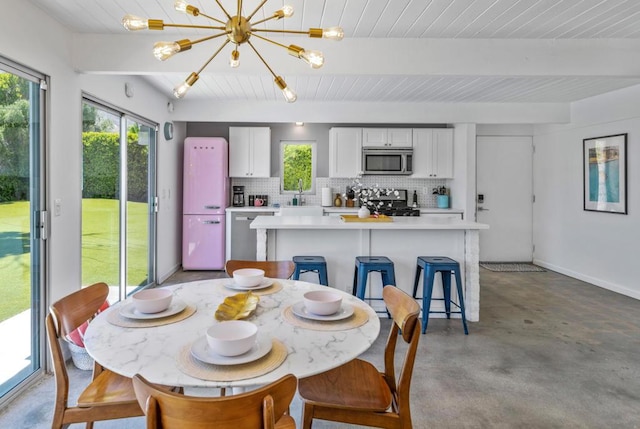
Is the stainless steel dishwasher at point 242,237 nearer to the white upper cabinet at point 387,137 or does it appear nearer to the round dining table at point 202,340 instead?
the white upper cabinet at point 387,137

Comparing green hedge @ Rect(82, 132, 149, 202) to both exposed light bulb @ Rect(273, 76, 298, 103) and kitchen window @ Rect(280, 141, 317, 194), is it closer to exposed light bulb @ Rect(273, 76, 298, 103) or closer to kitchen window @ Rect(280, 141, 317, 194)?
exposed light bulb @ Rect(273, 76, 298, 103)

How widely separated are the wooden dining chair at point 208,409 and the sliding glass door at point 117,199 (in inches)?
110

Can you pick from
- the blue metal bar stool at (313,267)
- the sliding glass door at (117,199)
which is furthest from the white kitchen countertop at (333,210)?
the blue metal bar stool at (313,267)

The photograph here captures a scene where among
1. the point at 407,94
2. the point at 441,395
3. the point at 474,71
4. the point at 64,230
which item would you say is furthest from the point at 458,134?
the point at 64,230

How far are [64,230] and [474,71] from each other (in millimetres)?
3446

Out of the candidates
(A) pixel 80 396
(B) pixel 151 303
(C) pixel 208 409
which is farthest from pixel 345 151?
(C) pixel 208 409

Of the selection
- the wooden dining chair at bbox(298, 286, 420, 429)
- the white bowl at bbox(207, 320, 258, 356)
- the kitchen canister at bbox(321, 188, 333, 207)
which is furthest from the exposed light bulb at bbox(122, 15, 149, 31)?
the kitchen canister at bbox(321, 188, 333, 207)

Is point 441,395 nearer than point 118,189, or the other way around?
point 441,395

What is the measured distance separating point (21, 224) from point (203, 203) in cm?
314

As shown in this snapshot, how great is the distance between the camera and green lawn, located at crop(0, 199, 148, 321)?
2279mm

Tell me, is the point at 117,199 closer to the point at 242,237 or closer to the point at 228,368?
the point at 242,237

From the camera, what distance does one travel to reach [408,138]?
5.93m

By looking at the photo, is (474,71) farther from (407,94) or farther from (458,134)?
(458,134)

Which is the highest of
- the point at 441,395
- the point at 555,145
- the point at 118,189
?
the point at 555,145
